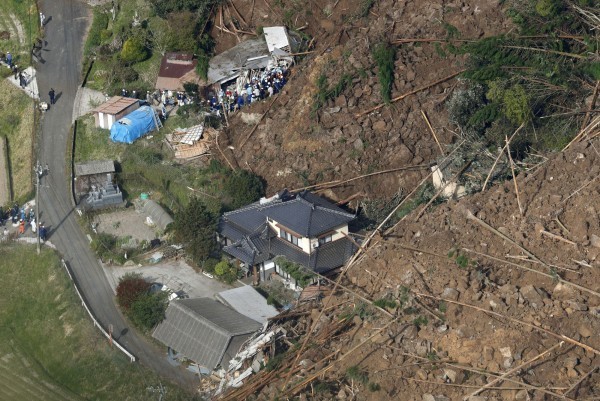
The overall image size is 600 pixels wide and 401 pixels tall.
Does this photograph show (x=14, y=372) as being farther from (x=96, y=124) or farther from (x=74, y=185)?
(x=96, y=124)

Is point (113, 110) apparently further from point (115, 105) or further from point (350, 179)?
point (350, 179)

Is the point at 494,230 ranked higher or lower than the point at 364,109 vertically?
higher

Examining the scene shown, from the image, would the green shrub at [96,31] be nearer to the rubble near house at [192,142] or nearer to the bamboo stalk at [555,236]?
the rubble near house at [192,142]

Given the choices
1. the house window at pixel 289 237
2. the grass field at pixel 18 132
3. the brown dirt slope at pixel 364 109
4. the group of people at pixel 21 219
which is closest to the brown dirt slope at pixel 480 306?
the house window at pixel 289 237

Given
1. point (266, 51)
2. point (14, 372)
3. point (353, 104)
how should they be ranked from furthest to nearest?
1. point (266, 51)
2. point (353, 104)
3. point (14, 372)

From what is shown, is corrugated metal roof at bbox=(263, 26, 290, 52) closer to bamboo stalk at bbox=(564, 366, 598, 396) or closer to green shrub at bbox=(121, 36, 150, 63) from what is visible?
green shrub at bbox=(121, 36, 150, 63)

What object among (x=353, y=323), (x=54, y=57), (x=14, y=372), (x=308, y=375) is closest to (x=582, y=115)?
(x=353, y=323)

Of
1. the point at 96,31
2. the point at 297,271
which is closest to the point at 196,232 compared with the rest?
the point at 297,271
